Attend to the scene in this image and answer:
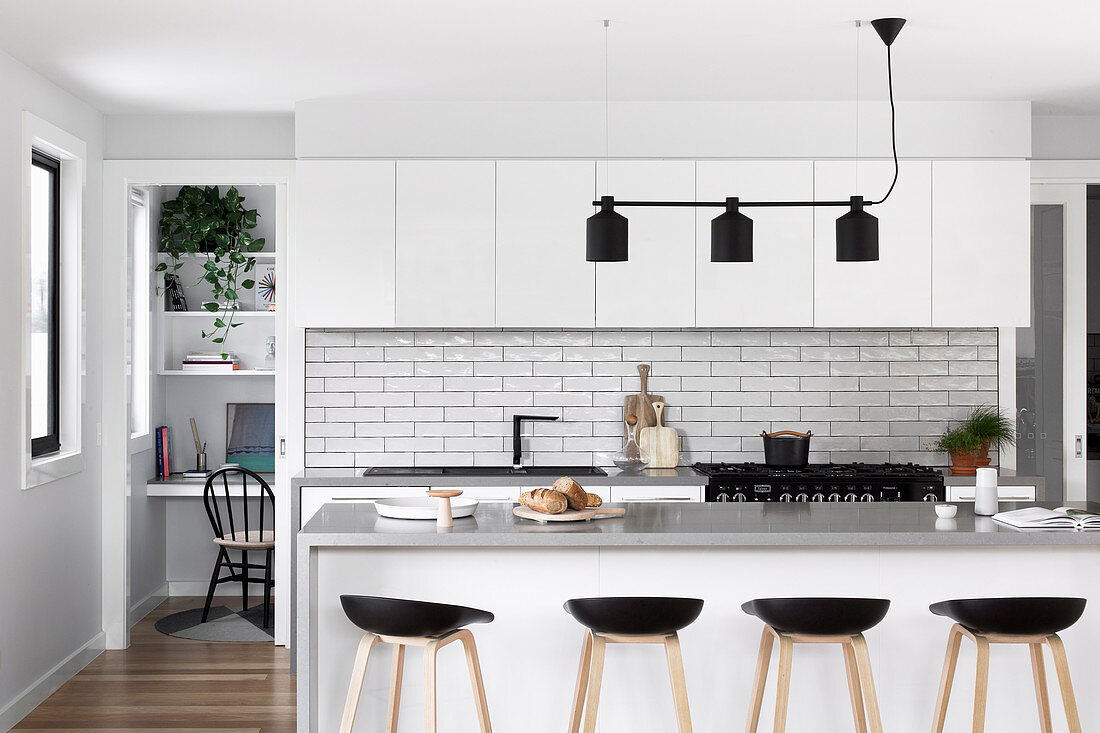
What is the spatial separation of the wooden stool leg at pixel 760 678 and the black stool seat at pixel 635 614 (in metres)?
0.29

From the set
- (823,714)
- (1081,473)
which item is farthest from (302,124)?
(1081,473)

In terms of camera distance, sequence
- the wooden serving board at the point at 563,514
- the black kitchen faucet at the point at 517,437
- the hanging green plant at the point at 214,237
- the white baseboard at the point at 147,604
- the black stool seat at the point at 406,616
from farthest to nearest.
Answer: the hanging green plant at the point at 214,237 → the white baseboard at the point at 147,604 → the black kitchen faucet at the point at 517,437 → the wooden serving board at the point at 563,514 → the black stool seat at the point at 406,616

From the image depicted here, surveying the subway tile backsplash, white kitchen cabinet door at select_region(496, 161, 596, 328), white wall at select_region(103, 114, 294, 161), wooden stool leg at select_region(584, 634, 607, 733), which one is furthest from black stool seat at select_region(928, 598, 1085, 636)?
white wall at select_region(103, 114, 294, 161)

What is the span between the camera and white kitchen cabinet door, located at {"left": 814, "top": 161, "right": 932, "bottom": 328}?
4.68 m

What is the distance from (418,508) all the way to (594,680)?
77 centimetres

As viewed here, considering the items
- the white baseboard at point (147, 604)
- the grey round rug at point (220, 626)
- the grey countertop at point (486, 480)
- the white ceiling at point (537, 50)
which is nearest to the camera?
the white ceiling at point (537, 50)

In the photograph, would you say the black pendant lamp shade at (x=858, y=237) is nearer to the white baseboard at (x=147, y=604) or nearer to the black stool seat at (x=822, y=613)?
the black stool seat at (x=822, y=613)

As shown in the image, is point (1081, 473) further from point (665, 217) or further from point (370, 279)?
point (370, 279)

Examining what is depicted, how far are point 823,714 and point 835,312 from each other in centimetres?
214

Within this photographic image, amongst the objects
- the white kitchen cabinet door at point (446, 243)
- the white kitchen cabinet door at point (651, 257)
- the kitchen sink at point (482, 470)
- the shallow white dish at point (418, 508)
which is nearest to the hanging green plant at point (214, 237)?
the white kitchen cabinet door at point (446, 243)

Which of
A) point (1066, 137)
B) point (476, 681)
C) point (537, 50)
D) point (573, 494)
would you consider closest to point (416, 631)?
point (476, 681)

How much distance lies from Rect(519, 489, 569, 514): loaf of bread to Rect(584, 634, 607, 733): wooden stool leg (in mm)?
434

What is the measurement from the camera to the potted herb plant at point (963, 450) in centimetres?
469

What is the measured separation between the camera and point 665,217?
470cm
